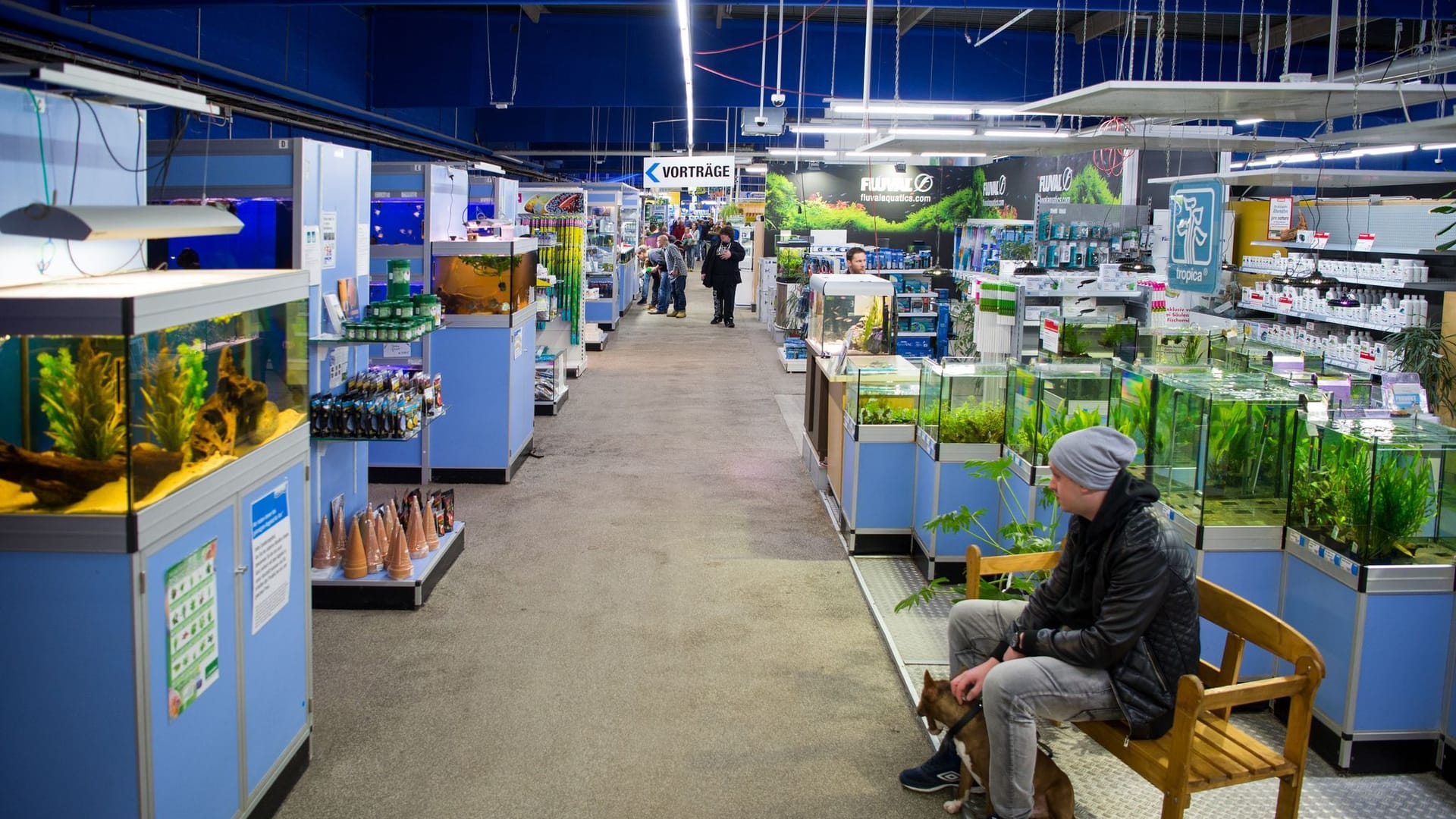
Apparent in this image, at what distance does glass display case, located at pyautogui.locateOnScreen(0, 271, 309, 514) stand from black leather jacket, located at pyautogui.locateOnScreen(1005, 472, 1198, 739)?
262 centimetres

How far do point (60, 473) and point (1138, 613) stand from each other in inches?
117

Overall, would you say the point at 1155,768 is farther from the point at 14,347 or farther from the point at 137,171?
the point at 137,171

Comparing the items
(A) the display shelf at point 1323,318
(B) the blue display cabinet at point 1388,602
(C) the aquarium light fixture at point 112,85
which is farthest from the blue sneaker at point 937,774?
(A) the display shelf at point 1323,318

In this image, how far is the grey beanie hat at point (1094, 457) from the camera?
3.49m

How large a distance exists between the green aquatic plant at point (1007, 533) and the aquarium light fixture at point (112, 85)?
309cm

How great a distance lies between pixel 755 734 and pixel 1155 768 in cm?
164

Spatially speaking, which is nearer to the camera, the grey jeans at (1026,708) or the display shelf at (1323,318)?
the grey jeans at (1026,708)

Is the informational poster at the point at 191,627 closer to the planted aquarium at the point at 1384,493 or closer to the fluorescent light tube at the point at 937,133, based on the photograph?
the planted aquarium at the point at 1384,493

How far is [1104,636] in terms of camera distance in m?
3.41

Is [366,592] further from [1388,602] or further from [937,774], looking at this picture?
[1388,602]

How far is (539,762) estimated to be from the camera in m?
4.24

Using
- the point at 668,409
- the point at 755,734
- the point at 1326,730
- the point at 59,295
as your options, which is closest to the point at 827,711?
the point at 755,734

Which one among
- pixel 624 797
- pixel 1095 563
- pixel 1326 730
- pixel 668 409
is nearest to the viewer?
pixel 1095 563

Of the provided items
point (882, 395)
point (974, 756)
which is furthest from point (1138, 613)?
point (882, 395)
